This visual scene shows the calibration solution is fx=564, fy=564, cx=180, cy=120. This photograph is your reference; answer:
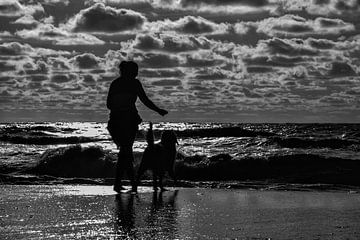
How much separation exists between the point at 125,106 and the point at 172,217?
2.52 m

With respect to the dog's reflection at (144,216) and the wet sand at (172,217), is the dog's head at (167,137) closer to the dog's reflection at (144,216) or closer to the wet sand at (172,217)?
the wet sand at (172,217)

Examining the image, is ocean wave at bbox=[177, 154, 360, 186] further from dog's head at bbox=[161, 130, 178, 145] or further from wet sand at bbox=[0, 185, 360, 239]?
wet sand at bbox=[0, 185, 360, 239]

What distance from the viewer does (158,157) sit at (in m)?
8.85

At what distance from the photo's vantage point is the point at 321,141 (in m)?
34.8

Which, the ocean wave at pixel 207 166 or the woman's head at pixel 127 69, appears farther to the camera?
the ocean wave at pixel 207 166

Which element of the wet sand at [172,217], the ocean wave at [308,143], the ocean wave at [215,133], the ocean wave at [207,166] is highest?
the wet sand at [172,217]

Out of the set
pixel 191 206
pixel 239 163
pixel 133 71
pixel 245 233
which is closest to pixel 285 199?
pixel 191 206

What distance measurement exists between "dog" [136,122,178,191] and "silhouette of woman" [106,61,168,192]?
0.67 m

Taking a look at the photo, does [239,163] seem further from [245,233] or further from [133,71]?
[245,233]

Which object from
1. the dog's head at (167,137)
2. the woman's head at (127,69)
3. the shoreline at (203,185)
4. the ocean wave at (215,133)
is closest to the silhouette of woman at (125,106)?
the woman's head at (127,69)

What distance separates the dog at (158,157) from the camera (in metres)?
8.60

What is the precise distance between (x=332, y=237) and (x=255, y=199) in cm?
321

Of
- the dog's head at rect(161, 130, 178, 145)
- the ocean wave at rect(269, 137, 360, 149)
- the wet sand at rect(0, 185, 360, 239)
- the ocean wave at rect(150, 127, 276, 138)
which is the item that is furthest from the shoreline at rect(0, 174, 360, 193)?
the ocean wave at rect(150, 127, 276, 138)

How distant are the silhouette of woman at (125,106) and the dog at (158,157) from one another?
0.67 meters
